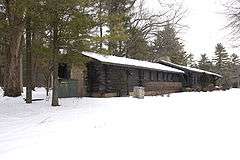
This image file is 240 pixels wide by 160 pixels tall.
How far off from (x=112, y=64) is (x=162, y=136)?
19282 millimetres

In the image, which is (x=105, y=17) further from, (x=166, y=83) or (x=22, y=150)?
(x=166, y=83)

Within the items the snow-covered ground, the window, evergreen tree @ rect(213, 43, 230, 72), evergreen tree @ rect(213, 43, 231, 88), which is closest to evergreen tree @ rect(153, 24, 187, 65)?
the window

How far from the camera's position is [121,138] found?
32.3ft

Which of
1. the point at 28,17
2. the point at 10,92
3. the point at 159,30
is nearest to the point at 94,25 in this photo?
the point at 28,17

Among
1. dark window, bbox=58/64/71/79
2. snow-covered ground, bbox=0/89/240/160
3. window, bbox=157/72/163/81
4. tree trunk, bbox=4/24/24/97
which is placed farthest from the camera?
window, bbox=157/72/163/81

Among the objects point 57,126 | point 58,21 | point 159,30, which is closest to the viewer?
point 57,126

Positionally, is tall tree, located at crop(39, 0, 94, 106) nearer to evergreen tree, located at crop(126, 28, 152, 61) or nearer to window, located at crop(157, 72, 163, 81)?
window, located at crop(157, 72, 163, 81)

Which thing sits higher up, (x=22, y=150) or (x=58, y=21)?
(x=58, y=21)

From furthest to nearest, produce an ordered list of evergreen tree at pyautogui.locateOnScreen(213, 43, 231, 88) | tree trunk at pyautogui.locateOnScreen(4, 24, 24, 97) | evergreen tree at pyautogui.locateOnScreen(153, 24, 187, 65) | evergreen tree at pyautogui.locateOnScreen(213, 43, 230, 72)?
evergreen tree at pyautogui.locateOnScreen(213, 43, 230, 72), evergreen tree at pyautogui.locateOnScreen(213, 43, 231, 88), evergreen tree at pyautogui.locateOnScreen(153, 24, 187, 65), tree trunk at pyautogui.locateOnScreen(4, 24, 24, 97)

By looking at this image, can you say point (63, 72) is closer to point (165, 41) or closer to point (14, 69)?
point (14, 69)

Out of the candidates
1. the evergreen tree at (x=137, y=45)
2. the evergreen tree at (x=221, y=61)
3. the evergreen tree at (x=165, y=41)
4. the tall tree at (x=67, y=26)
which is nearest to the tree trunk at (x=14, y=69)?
the tall tree at (x=67, y=26)

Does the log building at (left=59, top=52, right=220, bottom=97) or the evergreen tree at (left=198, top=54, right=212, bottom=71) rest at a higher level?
the evergreen tree at (left=198, top=54, right=212, bottom=71)

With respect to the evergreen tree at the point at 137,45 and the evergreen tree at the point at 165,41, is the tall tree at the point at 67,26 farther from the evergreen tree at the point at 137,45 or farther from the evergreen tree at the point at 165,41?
the evergreen tree at the point at 165,41

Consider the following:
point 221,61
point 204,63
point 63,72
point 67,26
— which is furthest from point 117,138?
point 221,61
